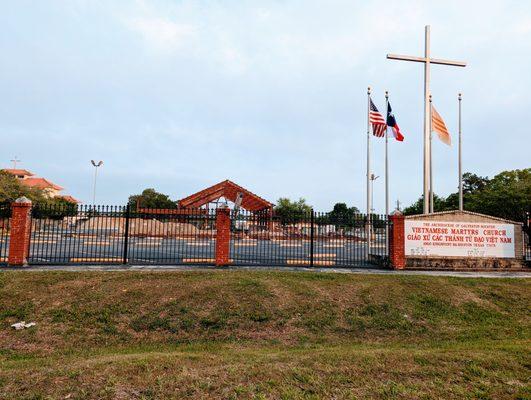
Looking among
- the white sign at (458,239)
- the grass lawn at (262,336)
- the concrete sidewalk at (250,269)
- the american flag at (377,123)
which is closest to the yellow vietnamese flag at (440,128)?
the american flag at (377,123)

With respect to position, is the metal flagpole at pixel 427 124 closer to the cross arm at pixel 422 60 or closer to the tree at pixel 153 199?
the cross arm at pixel 422 60

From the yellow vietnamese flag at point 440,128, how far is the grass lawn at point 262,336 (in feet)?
24.9

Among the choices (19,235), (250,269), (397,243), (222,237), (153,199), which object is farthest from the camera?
(153,199)

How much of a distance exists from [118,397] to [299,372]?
2.35 m

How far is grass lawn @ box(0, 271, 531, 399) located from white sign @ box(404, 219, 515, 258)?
2.90 m

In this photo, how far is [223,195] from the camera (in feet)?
122

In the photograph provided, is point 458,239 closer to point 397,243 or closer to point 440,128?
point 397,243

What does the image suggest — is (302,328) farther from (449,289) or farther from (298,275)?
(449,289)

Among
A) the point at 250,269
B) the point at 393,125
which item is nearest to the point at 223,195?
the point at 393,125

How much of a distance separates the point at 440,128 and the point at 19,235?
58.4ft

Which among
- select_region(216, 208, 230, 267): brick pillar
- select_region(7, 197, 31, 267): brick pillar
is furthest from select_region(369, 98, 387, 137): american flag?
select_region(7, 197, 31, 267): brick pillar

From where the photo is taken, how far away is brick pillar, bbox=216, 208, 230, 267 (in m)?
13.7

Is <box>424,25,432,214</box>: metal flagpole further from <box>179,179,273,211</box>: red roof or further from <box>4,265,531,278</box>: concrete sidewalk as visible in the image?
<box>179,179,273,211</box>: red roof

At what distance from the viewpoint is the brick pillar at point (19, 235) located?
12.7 meters
